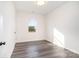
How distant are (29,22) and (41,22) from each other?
3.60 ft

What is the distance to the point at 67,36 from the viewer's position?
405 cm

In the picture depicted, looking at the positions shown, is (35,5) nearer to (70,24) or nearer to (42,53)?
(70,24)

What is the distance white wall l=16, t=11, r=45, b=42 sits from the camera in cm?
614

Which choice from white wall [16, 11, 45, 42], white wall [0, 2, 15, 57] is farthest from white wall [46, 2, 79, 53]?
white wall [0, 2, 15, 57]

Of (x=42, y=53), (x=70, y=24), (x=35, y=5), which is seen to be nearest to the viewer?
(x=42, y=53)

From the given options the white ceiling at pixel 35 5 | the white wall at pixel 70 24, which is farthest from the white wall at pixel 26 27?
the white wall at pixel 70 24

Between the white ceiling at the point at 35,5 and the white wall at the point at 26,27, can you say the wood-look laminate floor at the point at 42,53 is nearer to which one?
the white wall at the point at 26,27

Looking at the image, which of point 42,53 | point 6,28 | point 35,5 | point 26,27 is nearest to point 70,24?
point 42,53

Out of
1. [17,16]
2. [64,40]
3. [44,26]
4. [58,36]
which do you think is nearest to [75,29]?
[64,40]

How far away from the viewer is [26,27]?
252 inches

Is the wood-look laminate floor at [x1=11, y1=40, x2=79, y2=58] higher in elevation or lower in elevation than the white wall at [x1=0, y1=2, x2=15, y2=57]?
lower

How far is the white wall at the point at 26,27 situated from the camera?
6145 mm

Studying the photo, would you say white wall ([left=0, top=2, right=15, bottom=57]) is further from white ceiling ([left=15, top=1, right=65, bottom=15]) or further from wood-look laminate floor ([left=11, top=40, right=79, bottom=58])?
white ceiling ([left=15, top=1, right=65, bottom=15])

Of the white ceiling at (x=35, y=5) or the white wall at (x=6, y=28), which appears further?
the white ceiling at (x=35, y=5)
